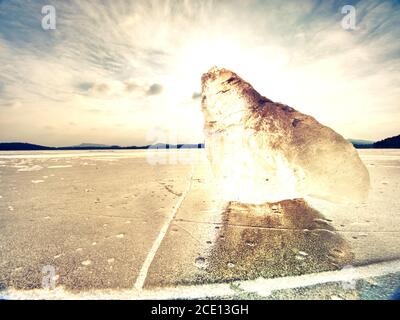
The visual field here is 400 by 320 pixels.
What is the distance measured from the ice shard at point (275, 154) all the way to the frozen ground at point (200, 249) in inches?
14.4

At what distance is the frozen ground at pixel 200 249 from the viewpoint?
2.04m

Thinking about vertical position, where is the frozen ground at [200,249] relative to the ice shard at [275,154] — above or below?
below

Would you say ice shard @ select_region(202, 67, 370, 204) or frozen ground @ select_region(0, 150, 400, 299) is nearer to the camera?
frozen ground @ select_region(0, 150, 400, 299)

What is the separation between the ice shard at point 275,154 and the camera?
4102mm

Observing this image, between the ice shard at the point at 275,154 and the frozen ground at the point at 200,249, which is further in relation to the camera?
the ice shard at the point at 275,154

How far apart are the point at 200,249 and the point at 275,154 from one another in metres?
2.34

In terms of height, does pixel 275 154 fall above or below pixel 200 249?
above

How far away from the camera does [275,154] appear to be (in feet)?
13.8

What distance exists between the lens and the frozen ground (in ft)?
6.70

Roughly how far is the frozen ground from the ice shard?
366 mm
